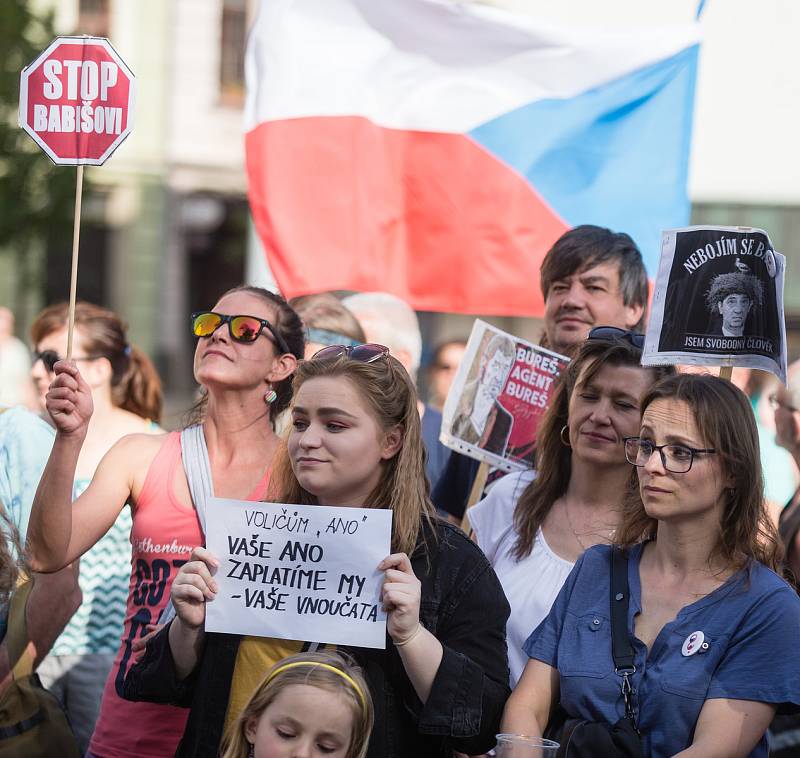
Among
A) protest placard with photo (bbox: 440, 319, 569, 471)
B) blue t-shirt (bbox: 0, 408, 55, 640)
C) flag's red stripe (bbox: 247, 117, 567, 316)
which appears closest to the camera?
blue t-shirt (bbox: 0, 408, 55, 640)

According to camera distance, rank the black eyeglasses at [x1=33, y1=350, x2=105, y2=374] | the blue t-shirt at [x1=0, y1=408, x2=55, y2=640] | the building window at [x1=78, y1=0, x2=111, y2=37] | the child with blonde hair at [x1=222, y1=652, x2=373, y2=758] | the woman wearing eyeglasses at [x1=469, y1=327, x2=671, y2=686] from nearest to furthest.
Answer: the child with blonde hair at [x1=222, y1=652, x2=373, y2=758] → the woman wearing eyeglasses at [x1=469, y1=327, x2=671, y2=686] → the blue t-shirt at [x1=0, y1=408, x2=55, y2=640] → the black eyeglasses at [x1=33, y1=350, x2=105, y2=374] → the building window at [x1=78, y1=0, x2=111, y2=37]

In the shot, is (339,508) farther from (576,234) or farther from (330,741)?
(576,234)

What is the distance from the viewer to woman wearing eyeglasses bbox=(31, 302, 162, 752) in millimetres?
4473

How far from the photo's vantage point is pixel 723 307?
11.2ft

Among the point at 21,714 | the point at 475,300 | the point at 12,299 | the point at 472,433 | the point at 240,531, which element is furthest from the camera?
the point at 12,299

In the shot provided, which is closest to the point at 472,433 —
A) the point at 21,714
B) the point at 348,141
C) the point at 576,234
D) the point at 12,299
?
the point at 576,234

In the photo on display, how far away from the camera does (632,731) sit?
2.73 meters

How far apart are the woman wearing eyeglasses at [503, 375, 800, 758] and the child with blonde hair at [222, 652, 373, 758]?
0.36m

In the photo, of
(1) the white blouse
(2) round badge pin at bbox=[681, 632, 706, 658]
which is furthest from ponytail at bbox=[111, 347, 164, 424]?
(2) round badge pin at bbox=[681, 632, 706, 658]

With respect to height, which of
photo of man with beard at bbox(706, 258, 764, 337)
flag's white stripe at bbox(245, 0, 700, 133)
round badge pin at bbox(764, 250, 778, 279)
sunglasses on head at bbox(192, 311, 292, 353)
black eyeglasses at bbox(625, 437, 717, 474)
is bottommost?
black eyeglasses at bbox(625, 437, 717, 474)

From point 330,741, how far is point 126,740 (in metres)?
0.95

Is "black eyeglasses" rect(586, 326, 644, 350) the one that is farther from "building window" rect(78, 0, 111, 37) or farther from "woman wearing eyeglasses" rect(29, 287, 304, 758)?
"building window" rect(78, 0, 111, 37)

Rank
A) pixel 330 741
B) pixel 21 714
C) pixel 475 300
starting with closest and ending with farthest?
pixel 330 741
pixel 21 714
pixel 475 300

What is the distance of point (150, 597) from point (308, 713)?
984 millimetres
